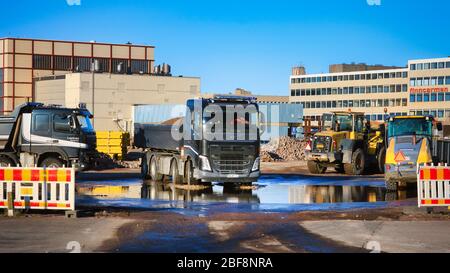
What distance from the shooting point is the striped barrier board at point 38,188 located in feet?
61.7

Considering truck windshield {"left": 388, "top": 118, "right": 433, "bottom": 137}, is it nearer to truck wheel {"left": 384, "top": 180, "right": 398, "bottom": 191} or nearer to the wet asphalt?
truck wheel {"left": 384, "top": 180, "right": 398, "bottom": 191}

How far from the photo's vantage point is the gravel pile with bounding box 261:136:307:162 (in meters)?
53.9

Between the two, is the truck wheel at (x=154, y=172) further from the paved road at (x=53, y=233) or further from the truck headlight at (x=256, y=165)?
the paved road at (x=53, y=233)

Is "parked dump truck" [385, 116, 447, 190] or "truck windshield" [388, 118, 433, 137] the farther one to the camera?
"truck windshield" [388, 118, 433, 137]

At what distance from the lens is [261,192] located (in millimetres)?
28062

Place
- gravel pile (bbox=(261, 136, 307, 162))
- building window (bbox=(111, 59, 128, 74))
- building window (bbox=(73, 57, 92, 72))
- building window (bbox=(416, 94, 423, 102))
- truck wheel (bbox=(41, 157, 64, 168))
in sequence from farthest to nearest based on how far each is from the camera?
building window (bbox=(416, 94, 423, 102)) → building window (bbox=(111, 59, 128, 74)) → building window (bbox=(73, 57, 92, 72)) → gravel pile (bbox=(261, 136, 307, 162)) → truck wheel (bbox=(41, 157, 64, 168))

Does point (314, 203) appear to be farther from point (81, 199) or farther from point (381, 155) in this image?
point (381, 155)

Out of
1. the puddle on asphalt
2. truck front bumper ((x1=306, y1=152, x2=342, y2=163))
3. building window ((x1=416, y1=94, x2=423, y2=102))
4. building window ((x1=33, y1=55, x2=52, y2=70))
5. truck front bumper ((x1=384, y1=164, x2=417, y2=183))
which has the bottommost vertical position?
the puddle on asphalt

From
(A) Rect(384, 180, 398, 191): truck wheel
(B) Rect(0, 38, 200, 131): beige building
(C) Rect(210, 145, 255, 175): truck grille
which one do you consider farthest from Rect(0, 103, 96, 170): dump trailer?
(B) Rect(0, 38, 200, 131): beige building

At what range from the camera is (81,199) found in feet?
79.0

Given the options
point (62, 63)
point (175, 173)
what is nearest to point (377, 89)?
point (62, 63)

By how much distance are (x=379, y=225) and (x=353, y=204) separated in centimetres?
579

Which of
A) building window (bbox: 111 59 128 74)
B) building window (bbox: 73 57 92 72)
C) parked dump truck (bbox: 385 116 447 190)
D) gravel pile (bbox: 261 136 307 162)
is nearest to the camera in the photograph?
parked dump truck (bbox: 385 116 447 190)

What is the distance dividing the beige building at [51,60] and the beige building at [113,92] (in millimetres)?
2750
